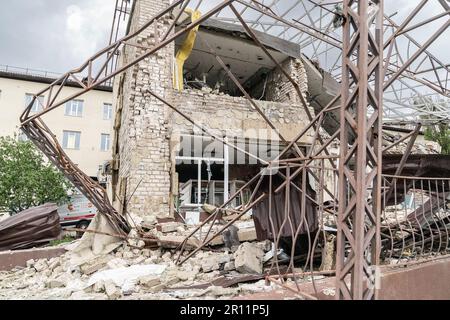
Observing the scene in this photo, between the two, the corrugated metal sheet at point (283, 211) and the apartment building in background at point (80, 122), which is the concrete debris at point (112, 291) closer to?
the corrugated metal sheet at point (283, 211)

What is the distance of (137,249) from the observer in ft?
20.3

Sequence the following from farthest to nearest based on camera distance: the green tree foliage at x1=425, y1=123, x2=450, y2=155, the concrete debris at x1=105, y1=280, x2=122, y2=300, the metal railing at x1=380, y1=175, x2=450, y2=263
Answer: the green tree foliage at x1=425, y1=123, x2=450, y2=155 → the metal railing at x1=380, y1=175, x2=450, y2=263 → the concrete debris at x1=105, y1=280, x2=122, y2=300

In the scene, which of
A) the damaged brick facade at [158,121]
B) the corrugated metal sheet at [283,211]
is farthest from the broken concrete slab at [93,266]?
the corrugated metal sheet at [283,211]

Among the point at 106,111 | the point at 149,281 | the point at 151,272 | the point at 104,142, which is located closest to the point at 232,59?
the point at 151,272

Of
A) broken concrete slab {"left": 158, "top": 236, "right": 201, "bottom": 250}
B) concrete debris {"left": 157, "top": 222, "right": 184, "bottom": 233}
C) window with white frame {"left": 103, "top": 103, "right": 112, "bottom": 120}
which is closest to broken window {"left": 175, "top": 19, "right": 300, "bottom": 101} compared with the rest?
concrete debris {"left": 157, "top": 222, "right": 184, "bottom": 233}

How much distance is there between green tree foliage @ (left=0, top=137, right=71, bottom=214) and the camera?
15359mm

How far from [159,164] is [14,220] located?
3.63 m

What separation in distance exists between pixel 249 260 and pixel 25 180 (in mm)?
14960

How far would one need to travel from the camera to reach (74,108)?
83.4 ft

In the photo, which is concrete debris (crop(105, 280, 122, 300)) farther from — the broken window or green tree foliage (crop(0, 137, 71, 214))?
green tree foliage (crop(0, 137, 71, 214))

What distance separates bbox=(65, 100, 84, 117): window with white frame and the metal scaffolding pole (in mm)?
26118

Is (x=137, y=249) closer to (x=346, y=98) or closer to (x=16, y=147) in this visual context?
(x=346, y=98)

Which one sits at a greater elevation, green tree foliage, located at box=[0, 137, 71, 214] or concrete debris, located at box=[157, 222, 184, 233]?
green tree foliage, located at box=[0, 137, 71, 214]

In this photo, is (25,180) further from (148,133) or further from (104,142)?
(104,142)
